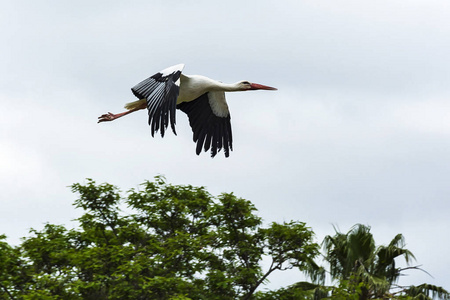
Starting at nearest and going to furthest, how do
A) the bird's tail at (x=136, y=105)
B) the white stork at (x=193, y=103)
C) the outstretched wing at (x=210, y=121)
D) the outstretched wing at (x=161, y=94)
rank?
1. the outstretched wing at (x=161, y=94)
2. the white stork at (x=193, y=103)
3. the bird's tail at (x=136, y=105)
4. the outstretched wing at (x=210, y=121)

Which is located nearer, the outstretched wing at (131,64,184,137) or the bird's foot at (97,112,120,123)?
the outstretched wing at (131,64,184,137)

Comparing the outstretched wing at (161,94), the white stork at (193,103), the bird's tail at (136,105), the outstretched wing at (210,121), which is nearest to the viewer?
the outstretched wing at (161,94)

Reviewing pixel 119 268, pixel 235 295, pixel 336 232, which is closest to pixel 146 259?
pixel 119 268

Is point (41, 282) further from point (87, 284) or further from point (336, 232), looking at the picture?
point (336, 232)

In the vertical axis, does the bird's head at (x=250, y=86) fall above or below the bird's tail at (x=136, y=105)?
above

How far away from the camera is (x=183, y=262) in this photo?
16.5 meters

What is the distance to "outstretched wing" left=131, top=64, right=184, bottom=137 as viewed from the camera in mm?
12656

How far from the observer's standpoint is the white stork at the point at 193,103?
42.2ft

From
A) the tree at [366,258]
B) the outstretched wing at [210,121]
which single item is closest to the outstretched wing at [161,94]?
the outstretched wing at [210,121]

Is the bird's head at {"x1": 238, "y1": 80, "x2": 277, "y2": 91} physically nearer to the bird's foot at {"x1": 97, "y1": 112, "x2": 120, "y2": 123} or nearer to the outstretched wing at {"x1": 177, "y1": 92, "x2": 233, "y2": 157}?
the outstretched wing at {"x1": 177, "y1": 92, "x2": 233, "y2": 157}

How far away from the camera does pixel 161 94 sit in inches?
513

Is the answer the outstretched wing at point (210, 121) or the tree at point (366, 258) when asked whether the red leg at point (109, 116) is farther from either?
the tree at point (366, 258)

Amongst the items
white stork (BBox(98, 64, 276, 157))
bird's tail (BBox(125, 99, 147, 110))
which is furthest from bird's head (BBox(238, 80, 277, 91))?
bird's tail (BBox(125, 99, 147, 110))

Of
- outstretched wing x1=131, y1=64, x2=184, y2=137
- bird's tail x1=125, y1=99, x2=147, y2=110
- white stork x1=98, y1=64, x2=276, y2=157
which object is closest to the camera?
outstretched wing x1=131, y1=64, x2=184, y2=137
